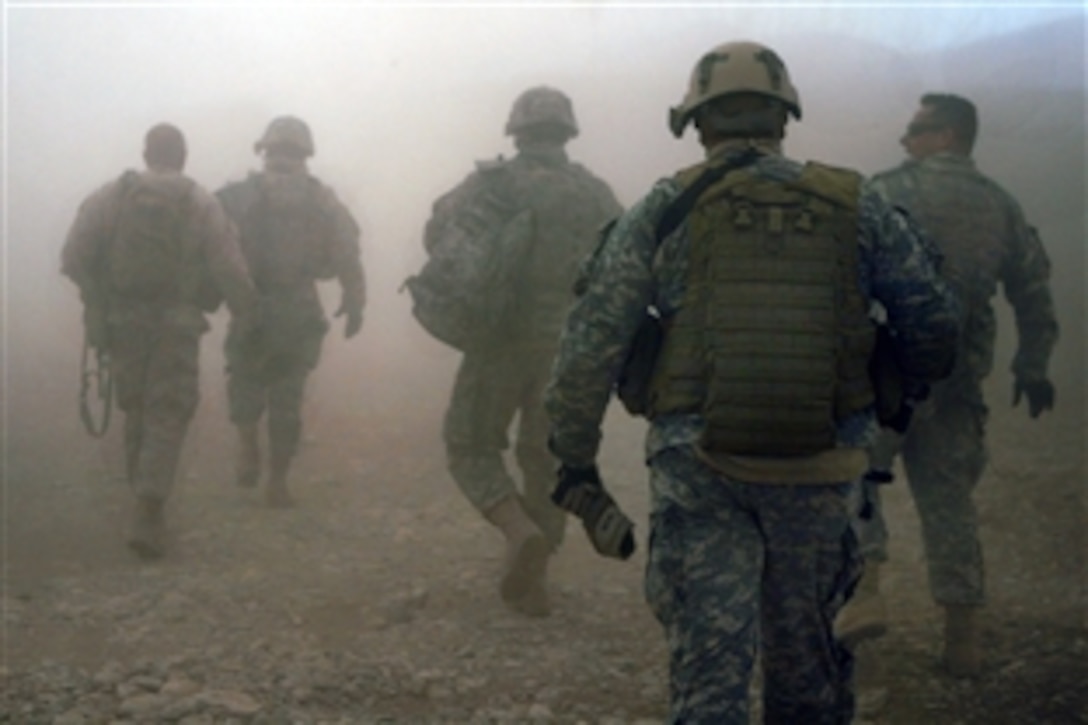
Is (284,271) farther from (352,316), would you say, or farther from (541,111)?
(541,111)

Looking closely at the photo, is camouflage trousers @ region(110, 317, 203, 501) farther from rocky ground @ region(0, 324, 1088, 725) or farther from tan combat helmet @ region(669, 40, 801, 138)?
tan combat helmet @ region(669, 40, 801, 138)

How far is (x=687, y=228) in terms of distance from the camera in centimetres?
284

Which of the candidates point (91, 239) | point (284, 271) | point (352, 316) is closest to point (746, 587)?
point (91, 239)

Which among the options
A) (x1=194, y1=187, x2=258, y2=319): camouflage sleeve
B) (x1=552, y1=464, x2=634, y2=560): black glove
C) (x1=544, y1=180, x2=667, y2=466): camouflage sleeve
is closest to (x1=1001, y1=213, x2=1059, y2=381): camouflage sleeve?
(x1=544, y1=180, x2=667, y2=466): camouflage sleeve

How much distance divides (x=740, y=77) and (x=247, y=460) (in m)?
5.45

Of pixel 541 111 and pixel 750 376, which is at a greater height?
pixel 541 111

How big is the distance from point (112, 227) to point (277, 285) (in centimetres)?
136

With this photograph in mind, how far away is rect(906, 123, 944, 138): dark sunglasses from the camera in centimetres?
474

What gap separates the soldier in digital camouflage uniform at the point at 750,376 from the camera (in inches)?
108

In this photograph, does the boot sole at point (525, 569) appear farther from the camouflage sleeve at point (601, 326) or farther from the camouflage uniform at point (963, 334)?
the camouflage sleeve at point (601, 326)

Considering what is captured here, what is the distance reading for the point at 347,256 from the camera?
757cm

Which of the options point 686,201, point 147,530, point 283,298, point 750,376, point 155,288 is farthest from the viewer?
point 283,298

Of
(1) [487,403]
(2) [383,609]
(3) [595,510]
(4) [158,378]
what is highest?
(4) [158,378]

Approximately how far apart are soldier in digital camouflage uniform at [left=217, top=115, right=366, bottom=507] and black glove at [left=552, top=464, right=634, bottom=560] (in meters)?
4.63
